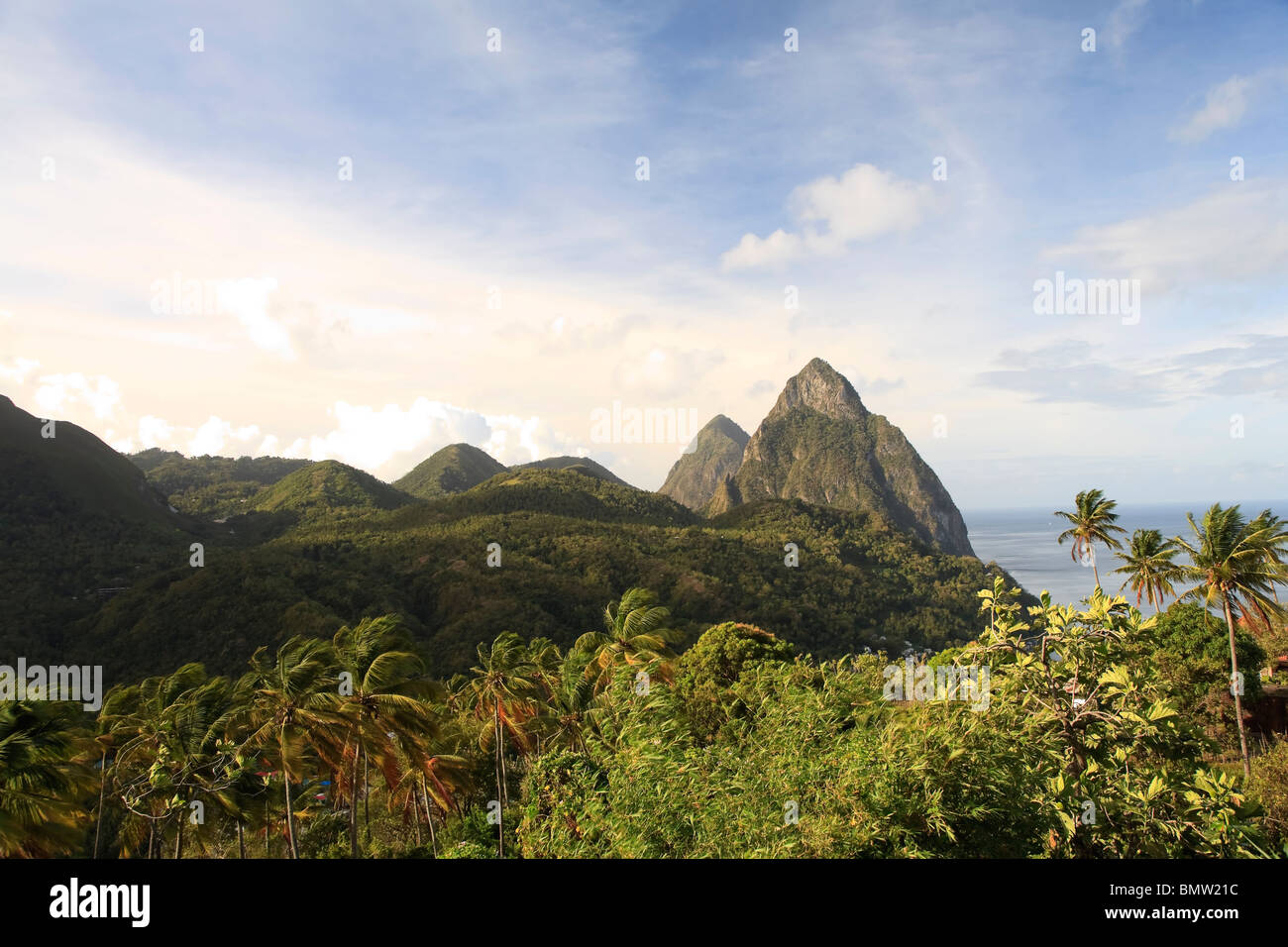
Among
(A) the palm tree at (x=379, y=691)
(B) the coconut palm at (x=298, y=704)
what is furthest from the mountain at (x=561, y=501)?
(A) the palm tree at (x=379, y=691)

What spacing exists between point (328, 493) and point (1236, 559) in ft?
556

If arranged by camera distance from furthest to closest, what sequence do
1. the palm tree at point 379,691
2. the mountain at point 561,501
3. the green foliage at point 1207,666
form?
the mountain at point 561,501, the green foliage at point 1207,666, the palm tree at point 379,691

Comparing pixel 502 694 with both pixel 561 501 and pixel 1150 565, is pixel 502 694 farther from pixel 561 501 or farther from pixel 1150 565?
pixel 561 501

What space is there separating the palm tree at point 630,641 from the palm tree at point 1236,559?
21.5 meters

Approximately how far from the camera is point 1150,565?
32.9 meters

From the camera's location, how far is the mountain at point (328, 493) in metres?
156

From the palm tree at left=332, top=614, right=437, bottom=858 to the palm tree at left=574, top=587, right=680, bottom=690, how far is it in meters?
9.05

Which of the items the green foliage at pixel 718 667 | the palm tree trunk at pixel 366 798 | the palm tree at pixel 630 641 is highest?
the palm tree at pixel 630 641

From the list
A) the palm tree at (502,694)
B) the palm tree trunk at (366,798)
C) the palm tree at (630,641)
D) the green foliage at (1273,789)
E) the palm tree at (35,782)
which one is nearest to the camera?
the palm tree at (35,782)

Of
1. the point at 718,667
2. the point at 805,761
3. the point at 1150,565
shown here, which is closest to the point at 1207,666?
the point at 1150,565

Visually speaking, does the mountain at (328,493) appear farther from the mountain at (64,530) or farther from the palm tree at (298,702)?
the palm tree at (298,702)

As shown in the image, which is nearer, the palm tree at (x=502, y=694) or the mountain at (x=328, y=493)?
the palm tree at (x=502, y=694)

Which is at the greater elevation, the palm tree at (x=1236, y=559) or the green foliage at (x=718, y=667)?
the palm tree at (x=1236, y=559)
